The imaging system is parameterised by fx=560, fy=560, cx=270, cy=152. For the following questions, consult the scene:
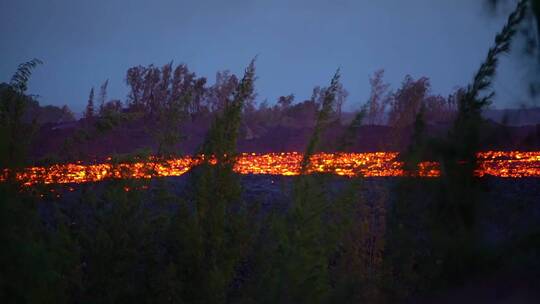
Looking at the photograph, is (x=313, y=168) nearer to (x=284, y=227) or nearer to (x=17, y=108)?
(x=284, y=227)

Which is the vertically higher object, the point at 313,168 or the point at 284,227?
the point at 313,168

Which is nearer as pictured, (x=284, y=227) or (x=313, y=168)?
(x=284, y=227)

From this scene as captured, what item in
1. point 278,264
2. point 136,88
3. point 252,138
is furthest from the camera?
point 136,88

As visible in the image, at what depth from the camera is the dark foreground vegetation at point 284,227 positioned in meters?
4.92

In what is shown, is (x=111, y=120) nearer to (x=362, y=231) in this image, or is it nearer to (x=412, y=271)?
(x=362, y=231)

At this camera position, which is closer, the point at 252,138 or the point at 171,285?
the point at 171,285

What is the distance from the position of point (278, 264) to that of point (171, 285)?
4.32 feet

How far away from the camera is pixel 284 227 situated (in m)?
5.69

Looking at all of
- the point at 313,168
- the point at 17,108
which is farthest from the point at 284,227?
the point at 17,108

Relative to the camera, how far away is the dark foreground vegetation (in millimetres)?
4918

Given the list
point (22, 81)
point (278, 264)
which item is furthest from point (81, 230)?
point (278, 264)

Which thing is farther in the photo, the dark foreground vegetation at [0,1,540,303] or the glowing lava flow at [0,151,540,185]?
the glowing lava flow at [0,151,540,185]

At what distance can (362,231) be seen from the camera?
20.5 feet

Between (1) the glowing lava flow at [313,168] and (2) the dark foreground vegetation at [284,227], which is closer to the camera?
(2) the dark foreground vegetation at [284,227]
